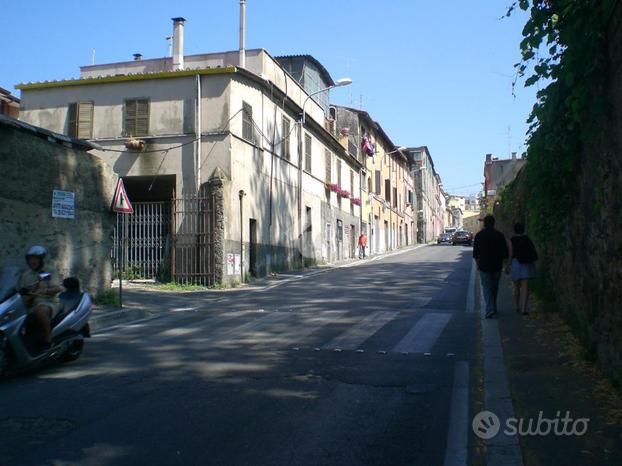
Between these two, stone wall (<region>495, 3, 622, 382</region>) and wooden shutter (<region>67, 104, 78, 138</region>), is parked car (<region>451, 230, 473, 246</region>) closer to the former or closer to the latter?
wooden shutter (<region>67, 104, 78, 138</region>)

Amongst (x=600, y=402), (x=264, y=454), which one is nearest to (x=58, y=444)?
(x=264, y=454)

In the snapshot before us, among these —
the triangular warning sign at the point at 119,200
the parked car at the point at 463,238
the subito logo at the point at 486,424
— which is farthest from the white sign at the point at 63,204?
the parked car at the point at 463,238

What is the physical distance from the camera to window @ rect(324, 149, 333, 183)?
33.0 meters

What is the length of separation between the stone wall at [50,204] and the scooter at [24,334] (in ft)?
13.3

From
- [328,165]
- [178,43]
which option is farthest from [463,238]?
[178,43]

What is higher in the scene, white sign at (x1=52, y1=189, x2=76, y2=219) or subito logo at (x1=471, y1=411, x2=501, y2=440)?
white sign at (x1=52, y1=189, x2=76, y2=219)

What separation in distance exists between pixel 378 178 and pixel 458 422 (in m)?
46.0

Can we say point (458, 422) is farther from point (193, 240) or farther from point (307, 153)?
point (307, 153)

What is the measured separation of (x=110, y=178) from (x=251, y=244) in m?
9.10

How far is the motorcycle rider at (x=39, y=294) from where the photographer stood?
6.66 metres

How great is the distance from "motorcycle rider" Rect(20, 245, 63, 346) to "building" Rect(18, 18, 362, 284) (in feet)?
41.1

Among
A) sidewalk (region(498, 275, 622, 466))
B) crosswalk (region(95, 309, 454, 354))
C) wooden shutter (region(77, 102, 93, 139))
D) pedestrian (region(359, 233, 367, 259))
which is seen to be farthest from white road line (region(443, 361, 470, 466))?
pedestrian (region(359, 233, 367, 259))

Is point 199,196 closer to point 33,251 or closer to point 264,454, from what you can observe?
point 33,251

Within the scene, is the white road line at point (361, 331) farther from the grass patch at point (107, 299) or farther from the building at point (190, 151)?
the building at point (190, 151)
